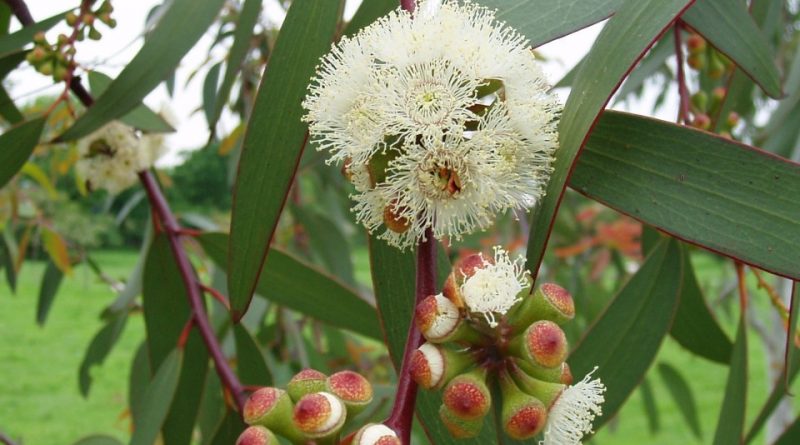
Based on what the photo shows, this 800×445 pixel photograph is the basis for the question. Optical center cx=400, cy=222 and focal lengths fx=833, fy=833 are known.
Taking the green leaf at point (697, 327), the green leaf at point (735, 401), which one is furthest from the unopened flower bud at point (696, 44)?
the green leaf at point (735, 401)

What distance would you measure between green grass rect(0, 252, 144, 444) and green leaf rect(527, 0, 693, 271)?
10.4ft

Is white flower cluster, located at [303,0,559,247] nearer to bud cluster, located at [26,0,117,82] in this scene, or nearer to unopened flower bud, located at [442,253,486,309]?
unopened flower bud, located at [442,253,486,309]

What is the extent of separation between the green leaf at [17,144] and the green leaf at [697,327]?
830 mm

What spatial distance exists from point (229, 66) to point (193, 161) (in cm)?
578

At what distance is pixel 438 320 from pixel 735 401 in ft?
1.72

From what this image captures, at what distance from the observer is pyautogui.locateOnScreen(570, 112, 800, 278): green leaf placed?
1.81 ft

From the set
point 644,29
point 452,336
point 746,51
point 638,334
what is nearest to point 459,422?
point 452,336

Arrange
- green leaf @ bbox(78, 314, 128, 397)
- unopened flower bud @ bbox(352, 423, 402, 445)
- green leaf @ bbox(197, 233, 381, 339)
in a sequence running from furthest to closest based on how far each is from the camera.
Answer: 1. green leaf @ bbox(78, 314, 128, 397)
2. green leaf @ bbox(197, 233, 381, 339)
3. unopened flower bud @ bbox(352, 423, 402, 445)

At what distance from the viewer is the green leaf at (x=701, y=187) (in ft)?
1.81

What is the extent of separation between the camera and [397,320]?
0.70 metres

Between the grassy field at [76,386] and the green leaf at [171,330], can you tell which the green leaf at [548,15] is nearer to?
the green leaf at [171,330]

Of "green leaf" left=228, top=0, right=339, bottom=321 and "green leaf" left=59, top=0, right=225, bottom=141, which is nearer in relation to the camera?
"green leaf" left=228, top=0, right=339, bottom=321

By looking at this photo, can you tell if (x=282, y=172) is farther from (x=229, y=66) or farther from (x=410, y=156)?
(x=229, y=66)

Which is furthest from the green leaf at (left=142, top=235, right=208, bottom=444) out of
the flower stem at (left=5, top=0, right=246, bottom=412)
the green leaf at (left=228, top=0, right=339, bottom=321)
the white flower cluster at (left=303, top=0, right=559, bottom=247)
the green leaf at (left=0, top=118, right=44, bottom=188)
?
the white flower cluster at (left=303, top=0, right=559, bottom=247)
